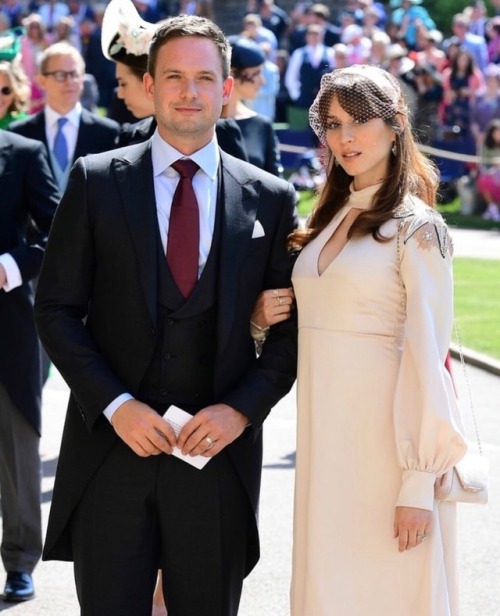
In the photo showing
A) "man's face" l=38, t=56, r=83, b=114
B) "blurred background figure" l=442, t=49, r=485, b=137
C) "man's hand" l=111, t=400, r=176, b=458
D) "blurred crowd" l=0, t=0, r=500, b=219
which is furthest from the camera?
"blurred background figure" l=442, t=49, r=485, b=137

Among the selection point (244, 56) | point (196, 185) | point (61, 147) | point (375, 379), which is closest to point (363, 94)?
point (196, 185)

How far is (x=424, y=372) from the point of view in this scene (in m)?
3.89

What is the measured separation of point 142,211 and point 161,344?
0.40 meters

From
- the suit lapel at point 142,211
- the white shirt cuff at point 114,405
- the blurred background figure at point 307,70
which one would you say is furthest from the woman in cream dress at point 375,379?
the blurred background figure at point 307,70

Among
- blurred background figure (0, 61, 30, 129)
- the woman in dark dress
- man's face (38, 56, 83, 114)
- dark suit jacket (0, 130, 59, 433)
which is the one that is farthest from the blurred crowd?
dark suit jacket (0, 130, 59, 433)

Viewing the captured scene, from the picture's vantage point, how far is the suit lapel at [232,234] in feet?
13.2

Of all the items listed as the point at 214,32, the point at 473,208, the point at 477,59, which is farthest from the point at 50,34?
the point at 214,32

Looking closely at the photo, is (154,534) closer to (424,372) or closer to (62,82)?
(424,372)

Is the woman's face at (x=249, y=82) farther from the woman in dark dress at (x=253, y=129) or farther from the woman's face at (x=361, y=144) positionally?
the woman's face at (x=361, y=144)

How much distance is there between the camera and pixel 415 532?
3.95m

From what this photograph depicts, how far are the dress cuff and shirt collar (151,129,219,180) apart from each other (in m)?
1.09

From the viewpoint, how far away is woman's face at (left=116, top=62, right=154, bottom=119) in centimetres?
654

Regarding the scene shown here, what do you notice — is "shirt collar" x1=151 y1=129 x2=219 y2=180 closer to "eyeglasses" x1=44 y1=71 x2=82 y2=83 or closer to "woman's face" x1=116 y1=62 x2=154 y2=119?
"woman's face" x1=116 y1=62 x2=154 y2=119

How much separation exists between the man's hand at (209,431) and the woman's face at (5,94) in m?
3.43
